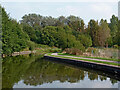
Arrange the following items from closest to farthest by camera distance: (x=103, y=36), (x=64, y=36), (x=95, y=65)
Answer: (x=95, y=65) → (x=64, y=36) → (x=103, y=36)

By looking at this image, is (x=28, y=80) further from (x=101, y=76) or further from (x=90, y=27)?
(x=90, y=27)

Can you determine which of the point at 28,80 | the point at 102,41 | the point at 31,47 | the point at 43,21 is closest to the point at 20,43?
the point at 31,47

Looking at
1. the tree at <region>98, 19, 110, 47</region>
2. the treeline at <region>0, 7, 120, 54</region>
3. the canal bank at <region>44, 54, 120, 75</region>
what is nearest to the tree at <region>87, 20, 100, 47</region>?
the treeline at <region>0, 7, 120, 54</region>

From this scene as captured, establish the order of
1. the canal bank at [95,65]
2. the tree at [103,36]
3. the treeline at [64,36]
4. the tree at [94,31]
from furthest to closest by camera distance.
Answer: the tree at [94,31]
the tree at [103,36]
the treeline at [64,36]
the canal bank at [95,65]

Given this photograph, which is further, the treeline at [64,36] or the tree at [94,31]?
the tree at [94,31]

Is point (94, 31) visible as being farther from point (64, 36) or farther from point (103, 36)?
point (64, 36)

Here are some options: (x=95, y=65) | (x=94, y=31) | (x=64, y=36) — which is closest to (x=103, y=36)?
(x=94, y=31)

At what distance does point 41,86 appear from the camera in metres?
9.50

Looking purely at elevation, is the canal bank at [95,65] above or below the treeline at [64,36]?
below

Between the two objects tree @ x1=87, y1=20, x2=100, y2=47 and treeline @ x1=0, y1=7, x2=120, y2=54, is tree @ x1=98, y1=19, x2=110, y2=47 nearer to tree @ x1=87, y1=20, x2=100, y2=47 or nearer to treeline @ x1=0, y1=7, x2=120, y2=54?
treeline @ x1=0, y1=7, x2=120, y2=54

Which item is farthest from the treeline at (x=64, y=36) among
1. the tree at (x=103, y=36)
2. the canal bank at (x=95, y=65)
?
the canal bank at (x=95, y=65)

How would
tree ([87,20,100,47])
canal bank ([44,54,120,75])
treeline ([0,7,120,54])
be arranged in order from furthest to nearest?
tree ([87,20,100,47])
treeline ([0,7,120,54])
canal bank ([44,54,120,75])

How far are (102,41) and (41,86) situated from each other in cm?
3641

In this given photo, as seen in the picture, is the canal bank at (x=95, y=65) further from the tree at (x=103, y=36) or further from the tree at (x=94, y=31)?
the tree at (x=94, y=31)
